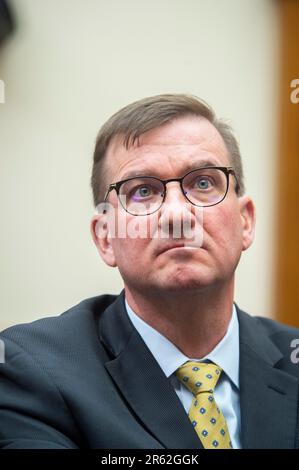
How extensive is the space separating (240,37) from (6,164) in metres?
0.62

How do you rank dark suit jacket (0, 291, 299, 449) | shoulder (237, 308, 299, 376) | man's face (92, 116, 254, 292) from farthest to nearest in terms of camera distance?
shoulder (237, 308, 299, 376) < man's face (92, 116, 254, 292) < dark suit jacket (0, 291, 299, 449)

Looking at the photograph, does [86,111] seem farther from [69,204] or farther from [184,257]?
[184,257]

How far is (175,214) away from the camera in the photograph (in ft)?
3.27

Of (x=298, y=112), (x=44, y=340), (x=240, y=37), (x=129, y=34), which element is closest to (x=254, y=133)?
(x=298, y=112)

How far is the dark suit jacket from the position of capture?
0.91 m

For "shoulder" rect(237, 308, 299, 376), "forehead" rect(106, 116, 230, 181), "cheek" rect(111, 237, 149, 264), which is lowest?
"shoulder" rect(237, 308, 299, 376)

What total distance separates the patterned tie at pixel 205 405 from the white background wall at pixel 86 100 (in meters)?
0.30

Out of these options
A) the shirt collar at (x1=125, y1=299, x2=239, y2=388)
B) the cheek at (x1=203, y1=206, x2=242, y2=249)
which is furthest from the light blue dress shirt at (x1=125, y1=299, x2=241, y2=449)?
the cheek at (x1=203, y1=206, x2=242, y2=249)

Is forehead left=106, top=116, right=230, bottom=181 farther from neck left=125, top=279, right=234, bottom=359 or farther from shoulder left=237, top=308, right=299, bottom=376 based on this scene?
shoulder left=237, top=308, right=299, bottom=376

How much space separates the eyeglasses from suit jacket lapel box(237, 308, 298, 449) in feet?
1.02

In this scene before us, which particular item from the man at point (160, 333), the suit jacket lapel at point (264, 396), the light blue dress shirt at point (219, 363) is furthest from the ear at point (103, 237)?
the suit jacket lapel at point (264, 396)

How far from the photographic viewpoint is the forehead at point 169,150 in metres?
1.04

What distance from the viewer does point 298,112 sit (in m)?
1.26

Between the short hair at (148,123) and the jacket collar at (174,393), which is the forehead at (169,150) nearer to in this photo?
the short hair at (148,123)
